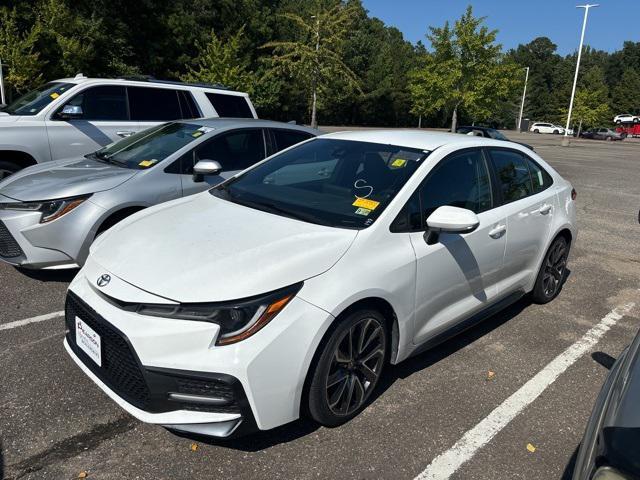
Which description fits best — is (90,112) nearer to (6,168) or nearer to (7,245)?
(6,168)

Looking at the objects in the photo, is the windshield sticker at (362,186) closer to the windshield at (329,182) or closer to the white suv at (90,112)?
the windshield at (329,182)

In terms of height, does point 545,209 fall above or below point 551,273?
above

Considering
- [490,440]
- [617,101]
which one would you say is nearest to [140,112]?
[490,440]

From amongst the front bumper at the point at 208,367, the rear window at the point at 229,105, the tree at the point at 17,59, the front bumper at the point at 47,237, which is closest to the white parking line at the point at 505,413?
the front bumper at the point at 208,367

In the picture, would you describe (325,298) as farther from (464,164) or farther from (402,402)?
(464,164)

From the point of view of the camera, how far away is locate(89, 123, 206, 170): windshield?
5.12 meters

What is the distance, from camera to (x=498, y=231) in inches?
146

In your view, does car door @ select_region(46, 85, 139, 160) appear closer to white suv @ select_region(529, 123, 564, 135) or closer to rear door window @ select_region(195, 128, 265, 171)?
rear door window @ select_region(195, 128, 265, 171)

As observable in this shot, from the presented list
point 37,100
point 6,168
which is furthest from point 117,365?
point 37,100

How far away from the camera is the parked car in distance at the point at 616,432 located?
137 cm

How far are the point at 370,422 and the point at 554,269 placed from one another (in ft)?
9.17

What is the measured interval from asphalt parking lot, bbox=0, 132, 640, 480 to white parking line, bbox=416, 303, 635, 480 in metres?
0.01

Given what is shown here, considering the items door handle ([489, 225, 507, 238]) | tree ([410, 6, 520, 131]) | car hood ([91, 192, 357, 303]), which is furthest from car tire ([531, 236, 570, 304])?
tree ([410, 6, 520, 131])

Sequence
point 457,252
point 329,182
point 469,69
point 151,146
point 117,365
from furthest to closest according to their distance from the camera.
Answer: point 469,69 < point 151,146 < point 329,182 < point 457,252 < point 117,365
